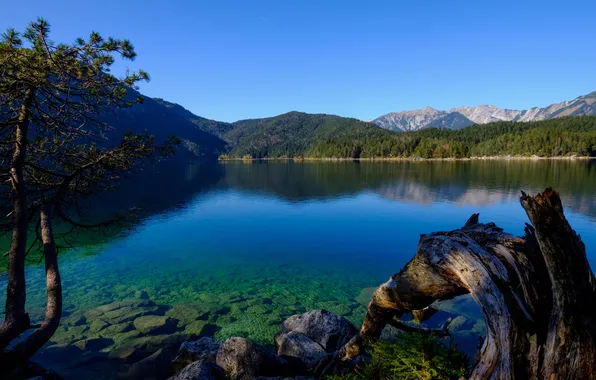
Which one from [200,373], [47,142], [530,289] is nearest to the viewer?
[530,289]

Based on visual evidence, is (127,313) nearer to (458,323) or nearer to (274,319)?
(274,319)

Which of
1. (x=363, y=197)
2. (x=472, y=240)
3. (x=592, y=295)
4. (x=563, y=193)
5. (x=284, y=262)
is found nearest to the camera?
(x=592, y=295)

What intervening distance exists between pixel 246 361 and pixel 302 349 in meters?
2.60

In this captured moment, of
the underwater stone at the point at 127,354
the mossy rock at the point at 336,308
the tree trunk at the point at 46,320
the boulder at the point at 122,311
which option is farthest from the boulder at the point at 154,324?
the tree trunk at the point at 46,320

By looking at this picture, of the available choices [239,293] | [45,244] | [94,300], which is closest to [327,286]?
[239,293]

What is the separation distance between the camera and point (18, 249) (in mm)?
6078

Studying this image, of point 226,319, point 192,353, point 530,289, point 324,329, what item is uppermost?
point 530,289

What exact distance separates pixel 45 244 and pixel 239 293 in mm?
17276

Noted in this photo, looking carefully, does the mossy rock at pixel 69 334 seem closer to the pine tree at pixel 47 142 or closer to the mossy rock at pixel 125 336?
the mossy rock at pixel 125 336

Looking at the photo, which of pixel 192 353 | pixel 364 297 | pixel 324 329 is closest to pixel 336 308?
pixel 364 297

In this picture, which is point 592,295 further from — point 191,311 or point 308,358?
point 191,311

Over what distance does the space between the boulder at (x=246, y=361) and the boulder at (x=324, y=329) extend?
251 cm

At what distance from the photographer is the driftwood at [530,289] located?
3.94 metres

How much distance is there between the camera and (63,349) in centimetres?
1509
